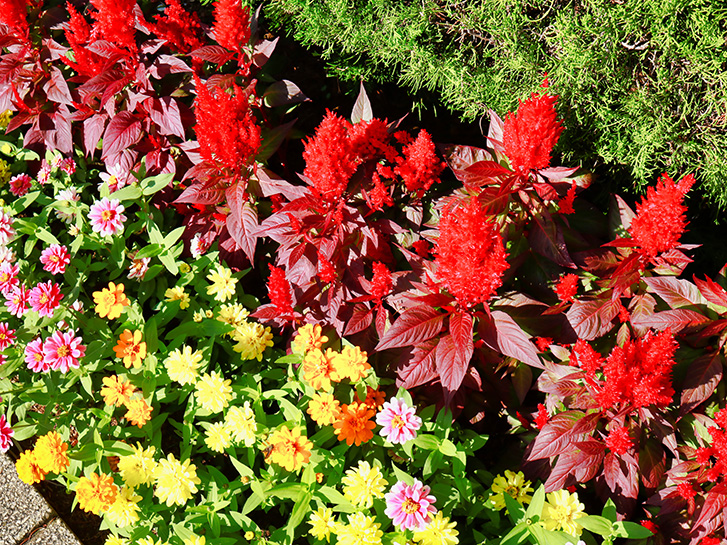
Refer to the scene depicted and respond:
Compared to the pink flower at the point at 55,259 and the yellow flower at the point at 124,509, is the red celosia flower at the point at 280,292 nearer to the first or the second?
the yellow flower at the point at 124,509

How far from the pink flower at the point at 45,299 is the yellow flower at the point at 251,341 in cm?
77

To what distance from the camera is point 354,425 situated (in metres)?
2.00

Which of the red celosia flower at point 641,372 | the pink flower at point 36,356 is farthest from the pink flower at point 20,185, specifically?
the red celosia flower at point 641,372

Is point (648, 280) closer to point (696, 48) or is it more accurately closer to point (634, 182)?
point (634, 182)

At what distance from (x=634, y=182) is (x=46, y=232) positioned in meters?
2.90

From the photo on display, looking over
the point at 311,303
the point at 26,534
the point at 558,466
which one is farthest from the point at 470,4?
the point at 26,534

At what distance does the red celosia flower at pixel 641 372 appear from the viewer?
65.4 inches

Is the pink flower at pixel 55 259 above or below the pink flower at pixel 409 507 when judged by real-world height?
above

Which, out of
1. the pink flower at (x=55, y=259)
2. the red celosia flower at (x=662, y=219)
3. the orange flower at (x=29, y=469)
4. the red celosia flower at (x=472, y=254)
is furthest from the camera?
the pink flower at (x=55, y=259)

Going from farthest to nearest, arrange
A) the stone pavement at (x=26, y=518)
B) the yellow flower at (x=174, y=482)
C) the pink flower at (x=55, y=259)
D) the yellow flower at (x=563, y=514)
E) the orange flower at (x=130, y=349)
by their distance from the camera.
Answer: the stone pavement at (x=26, y=518) → the pink flower at (x=55, y=259) → the orange flower at (x=130, y=349) → the yellow flower at (x=174, y=482) → the yellow flower at (x=563, y=514)

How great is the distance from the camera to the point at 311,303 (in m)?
2.39

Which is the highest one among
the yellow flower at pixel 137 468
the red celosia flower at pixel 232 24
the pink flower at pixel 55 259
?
the red celosia flower at pixel 232 24

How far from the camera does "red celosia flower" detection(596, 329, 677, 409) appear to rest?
1.66 m

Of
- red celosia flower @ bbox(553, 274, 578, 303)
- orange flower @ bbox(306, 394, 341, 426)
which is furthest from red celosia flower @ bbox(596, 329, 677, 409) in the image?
orange flower @ bbox(306, 394, 341, 426)
